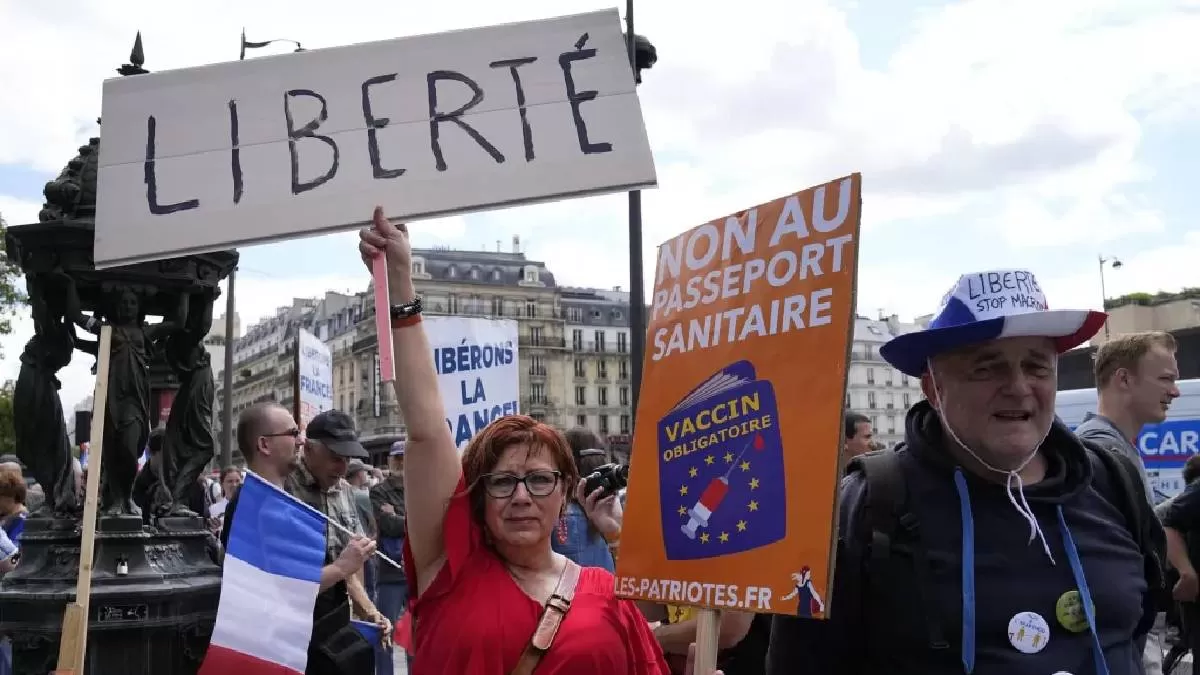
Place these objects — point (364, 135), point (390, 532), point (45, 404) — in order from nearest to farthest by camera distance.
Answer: point (364, 135), point (45, 404), point (390, 532)

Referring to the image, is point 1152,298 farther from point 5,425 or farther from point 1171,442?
point 5,425

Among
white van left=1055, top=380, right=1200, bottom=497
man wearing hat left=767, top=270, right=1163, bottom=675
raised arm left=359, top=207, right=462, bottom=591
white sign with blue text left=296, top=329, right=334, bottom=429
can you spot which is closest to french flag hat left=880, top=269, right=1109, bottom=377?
man wearing hat left=767, top=270, right=1163, bottom=675

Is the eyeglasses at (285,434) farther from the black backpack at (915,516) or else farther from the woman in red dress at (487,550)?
the black backpack at (915,516)

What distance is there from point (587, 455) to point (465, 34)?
80.5 inches

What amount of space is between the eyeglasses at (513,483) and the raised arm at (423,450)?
3.6 inches

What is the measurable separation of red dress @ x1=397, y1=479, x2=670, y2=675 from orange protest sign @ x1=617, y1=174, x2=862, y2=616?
0.13m

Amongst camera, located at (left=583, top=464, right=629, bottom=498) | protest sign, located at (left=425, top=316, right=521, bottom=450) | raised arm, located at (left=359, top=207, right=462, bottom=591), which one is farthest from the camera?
protest sign, located at (left=425, top=316, right=521, bottom=450)

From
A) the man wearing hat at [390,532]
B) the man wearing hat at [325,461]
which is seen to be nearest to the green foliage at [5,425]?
the man wearing hat at [390,532]

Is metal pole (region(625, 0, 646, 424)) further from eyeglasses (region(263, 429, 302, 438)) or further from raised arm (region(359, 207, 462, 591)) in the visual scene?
raised arm (region(359, 207, 462, 591))

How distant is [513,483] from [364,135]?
1.20 m

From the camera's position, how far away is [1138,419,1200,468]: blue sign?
1347cm

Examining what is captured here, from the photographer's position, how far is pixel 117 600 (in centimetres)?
423

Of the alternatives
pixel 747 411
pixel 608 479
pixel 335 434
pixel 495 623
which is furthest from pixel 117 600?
pixel 747 411

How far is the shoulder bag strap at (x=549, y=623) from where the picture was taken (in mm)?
2598
